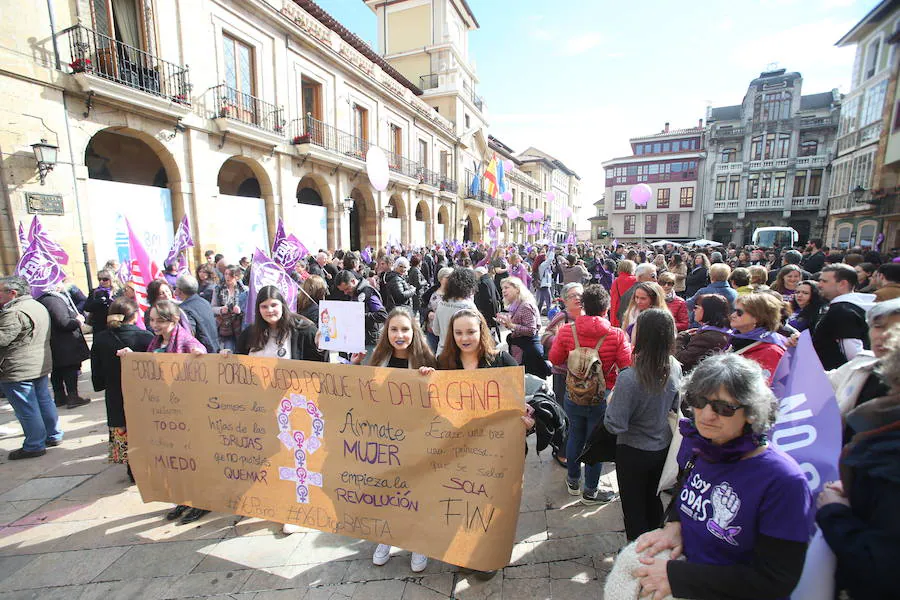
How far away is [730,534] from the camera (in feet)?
4.48

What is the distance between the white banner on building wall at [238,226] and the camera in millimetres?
11758

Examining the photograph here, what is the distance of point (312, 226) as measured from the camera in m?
15.6

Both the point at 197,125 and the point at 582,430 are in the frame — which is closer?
the point at 582,430

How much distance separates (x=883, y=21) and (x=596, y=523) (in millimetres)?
29059

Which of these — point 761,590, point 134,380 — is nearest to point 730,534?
point 761,590

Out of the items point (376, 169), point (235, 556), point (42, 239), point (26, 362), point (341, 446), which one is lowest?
point (235, 556)

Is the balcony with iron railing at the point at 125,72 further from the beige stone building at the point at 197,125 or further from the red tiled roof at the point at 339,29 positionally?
the red tiled roof at the point at 339,29

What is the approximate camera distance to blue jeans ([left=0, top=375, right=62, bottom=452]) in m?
3.84

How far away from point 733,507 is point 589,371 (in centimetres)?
164

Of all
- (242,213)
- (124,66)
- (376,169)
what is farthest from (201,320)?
(242,213)

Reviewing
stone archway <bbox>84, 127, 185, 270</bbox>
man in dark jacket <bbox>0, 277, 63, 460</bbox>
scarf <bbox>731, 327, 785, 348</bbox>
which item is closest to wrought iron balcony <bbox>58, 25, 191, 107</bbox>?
stone archway <bbox>84, 127, 185, 270</bbox>

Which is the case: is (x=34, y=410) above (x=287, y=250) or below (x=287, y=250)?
below

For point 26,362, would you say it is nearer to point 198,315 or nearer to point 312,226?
point 198,315

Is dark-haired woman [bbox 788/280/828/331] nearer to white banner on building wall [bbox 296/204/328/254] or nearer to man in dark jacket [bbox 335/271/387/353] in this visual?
man in dark jacket [bbox 335/271/387/353]
